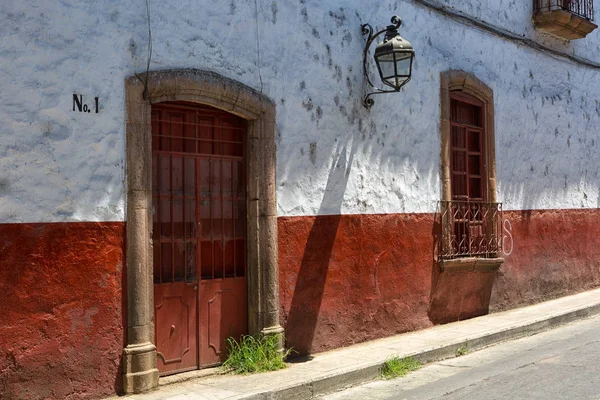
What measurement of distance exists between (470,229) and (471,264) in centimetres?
61

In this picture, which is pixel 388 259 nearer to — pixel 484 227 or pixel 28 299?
pixel 484 227

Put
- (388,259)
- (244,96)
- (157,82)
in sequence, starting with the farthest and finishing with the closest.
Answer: (388,259) < (244,96) < (157,82)

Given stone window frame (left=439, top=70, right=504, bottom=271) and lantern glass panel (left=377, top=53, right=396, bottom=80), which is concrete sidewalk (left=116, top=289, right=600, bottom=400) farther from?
lantern glass panel (left=377, top=53, right=396, bottom=80)

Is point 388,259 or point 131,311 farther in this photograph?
point 388,259

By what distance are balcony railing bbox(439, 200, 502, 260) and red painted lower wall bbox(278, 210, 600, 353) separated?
0.25 meters

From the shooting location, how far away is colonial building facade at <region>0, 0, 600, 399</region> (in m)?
5.84

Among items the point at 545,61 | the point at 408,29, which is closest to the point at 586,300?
the point at 545,61

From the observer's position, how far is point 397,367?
7.58 m

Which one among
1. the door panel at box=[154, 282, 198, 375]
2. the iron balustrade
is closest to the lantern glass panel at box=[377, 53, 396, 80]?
the door panel at box=[154, 282, 198, 375]

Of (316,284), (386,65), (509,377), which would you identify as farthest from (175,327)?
(386,65)

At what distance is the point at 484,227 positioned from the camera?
1099cm

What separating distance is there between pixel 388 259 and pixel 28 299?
480 centimetres

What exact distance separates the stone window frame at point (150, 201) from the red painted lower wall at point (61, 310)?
5.5 inches

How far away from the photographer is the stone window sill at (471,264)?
991 centimetres
